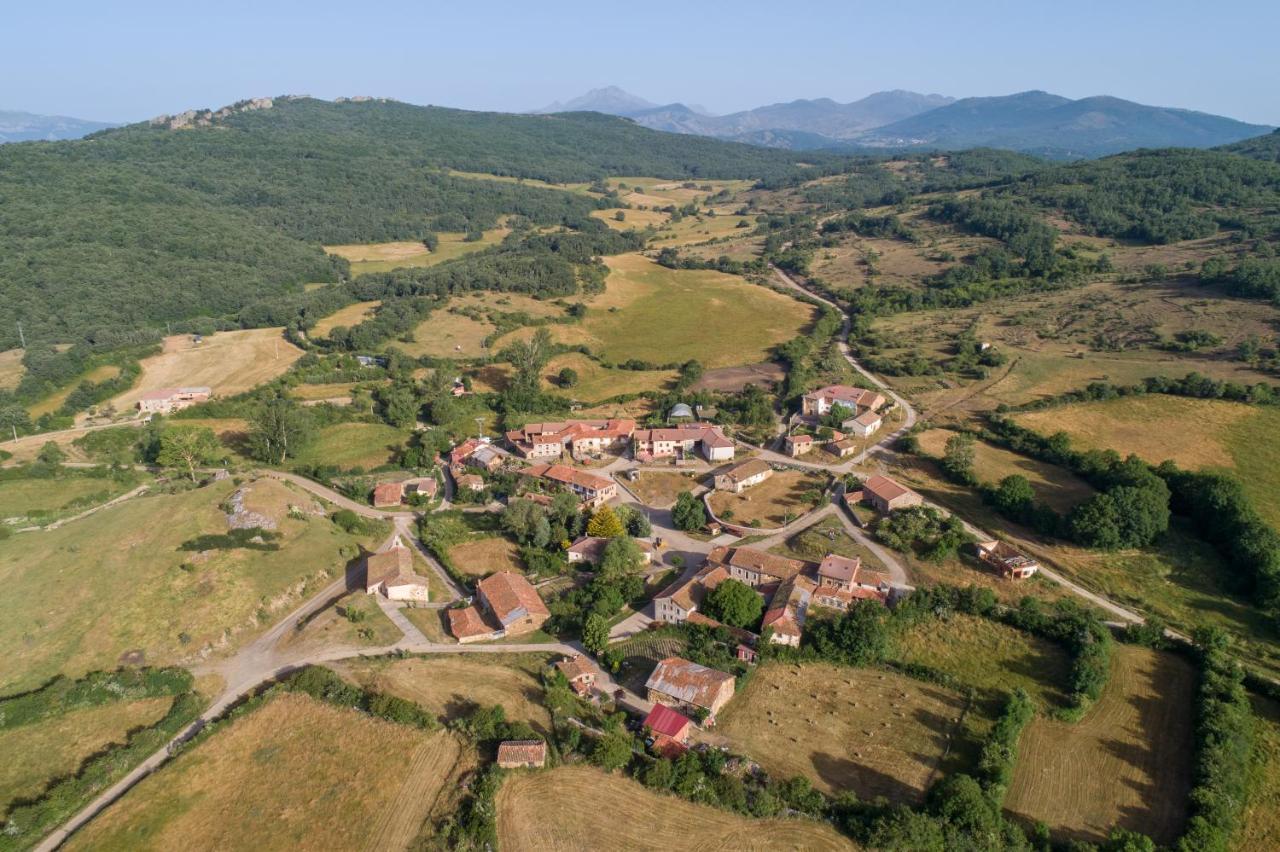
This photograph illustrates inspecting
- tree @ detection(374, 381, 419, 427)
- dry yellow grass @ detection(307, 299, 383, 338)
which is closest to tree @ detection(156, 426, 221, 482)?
tree @ detection(374, 381, 419, 427)

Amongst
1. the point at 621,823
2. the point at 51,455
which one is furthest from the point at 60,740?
the point at 51,455

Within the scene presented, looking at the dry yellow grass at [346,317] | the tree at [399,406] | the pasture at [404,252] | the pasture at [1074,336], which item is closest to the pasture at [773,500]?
the pasture at [1074,336]

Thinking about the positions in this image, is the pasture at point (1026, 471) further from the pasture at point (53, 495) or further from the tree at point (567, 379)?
the pasture at point (53, 495)

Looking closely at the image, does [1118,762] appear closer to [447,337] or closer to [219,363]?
[447,337]

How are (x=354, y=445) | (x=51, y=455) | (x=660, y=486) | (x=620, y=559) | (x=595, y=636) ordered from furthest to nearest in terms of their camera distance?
(x=354, y=445), (x=51, y=455), (x=660, y=486), (x=620, y=559), (x=595, y=636)

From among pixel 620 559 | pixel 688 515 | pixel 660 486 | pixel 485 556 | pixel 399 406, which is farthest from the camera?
pixel 399 406

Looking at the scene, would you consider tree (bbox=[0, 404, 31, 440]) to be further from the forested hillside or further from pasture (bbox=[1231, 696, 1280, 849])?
pasture (bbox=[1231, 696, 1280, 849])
